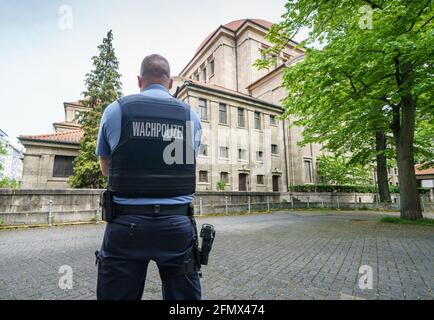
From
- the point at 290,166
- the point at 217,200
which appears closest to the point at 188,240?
the point at 217,200

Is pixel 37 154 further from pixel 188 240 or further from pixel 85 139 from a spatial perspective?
pixel 188 240

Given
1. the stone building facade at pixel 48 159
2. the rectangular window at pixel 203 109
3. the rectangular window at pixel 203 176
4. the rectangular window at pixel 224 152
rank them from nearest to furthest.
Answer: the stone building facade at pixel 48 159, the rectangular window at pixel 203 176, the rectangular window at pixel 203 109, the rectangular window at pixel 224 152

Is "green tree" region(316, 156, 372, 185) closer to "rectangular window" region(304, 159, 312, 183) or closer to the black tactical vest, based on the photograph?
"rectangular window" region(304, 159, 312, 183)

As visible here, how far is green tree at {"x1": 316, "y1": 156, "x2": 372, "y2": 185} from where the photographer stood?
30531 mm

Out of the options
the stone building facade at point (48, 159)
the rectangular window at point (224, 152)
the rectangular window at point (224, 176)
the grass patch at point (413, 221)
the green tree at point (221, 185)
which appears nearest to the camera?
the grass patch at point (413, 221)

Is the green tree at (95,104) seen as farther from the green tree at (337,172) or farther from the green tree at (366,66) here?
the green tree at (337,172)

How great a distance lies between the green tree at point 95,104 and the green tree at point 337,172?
25759 mm

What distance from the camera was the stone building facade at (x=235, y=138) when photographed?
2345 cm

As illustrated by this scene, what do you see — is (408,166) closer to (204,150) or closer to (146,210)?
(146,210)

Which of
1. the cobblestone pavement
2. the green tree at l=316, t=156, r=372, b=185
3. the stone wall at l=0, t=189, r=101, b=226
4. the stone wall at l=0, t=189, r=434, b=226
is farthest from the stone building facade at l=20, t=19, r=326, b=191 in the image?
the cobblestone pavement

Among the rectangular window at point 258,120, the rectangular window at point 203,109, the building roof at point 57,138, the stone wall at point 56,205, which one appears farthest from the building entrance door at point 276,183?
the building roof at point 57,138

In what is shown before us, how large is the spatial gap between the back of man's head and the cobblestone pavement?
9.37ft

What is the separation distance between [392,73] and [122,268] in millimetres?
13145

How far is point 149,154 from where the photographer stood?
1690mm
